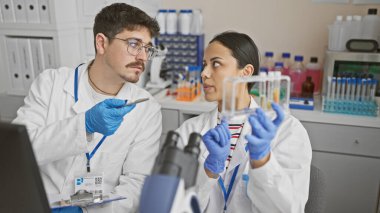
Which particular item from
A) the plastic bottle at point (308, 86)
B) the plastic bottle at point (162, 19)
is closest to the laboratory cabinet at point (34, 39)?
the plastic bottle at point (162, 19)

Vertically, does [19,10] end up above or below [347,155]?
above

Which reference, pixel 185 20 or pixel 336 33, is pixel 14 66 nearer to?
pixel 185 20

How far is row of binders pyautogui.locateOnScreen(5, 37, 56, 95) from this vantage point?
2.31 meters

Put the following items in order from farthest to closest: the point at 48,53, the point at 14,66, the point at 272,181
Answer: the point at 14,66, the point at 48,53, the point at 272,181

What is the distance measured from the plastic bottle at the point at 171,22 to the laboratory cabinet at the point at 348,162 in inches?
49.0

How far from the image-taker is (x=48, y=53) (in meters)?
2.31

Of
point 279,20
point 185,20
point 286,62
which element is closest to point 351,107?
point 286,62

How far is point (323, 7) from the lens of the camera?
2.57 m

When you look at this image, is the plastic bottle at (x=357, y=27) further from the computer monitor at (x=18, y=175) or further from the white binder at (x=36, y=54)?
the computer monitor at (x=18, y=175)

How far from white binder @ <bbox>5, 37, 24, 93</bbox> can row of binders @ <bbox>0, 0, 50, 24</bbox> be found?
0.47 feet

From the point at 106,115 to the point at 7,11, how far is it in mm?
1534

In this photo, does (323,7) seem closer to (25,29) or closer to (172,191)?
(25,29)

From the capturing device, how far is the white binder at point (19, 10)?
2.27 meters

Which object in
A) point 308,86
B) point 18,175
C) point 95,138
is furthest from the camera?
point 308,86
